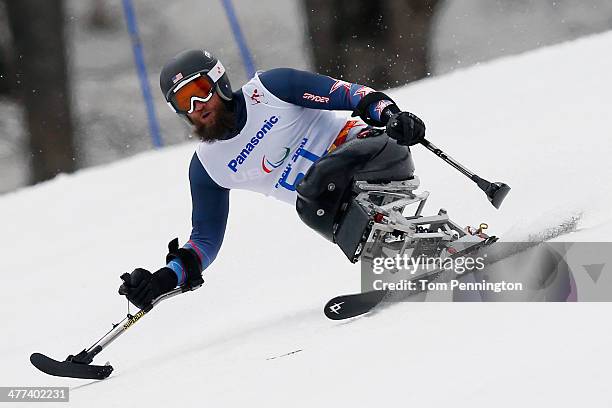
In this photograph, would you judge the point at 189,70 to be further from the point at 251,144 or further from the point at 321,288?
the point at 321,288

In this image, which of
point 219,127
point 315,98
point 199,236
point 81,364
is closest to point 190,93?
point 219,127

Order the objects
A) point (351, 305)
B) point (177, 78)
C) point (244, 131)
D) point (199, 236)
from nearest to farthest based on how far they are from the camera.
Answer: point (351, 305) < point (177, 78) < point (244, 131) < point (199, 236)

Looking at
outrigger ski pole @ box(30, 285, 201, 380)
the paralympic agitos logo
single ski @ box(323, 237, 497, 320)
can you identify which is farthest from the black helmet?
single ski @ box(323, 237, 497, 320)

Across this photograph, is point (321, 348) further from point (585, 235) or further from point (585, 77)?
point (585, 77)

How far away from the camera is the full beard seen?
191 inches

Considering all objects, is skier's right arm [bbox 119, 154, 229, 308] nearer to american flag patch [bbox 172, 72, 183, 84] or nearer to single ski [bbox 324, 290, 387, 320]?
american flag patch [bbox 172, 72, 183, 84]

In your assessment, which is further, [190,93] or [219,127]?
[219,127]

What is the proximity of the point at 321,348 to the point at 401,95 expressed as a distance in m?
6.42

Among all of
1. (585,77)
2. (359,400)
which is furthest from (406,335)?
(585,77)

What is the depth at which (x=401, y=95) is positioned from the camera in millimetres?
9844

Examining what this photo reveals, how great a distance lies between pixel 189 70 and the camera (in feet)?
15.3

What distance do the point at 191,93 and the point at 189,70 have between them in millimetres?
114

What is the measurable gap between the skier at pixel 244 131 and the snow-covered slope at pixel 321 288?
0.48 meters

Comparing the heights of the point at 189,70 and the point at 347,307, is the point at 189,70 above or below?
above
